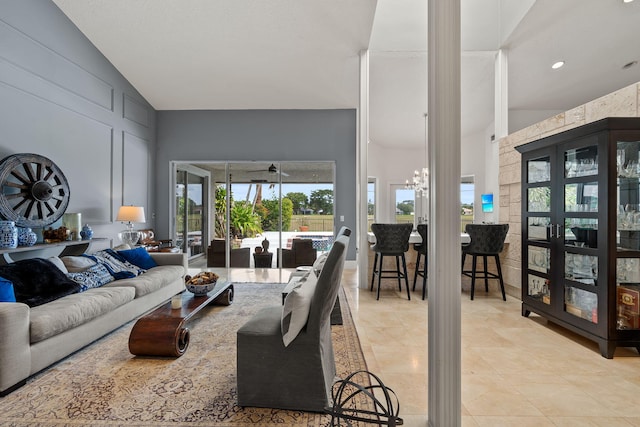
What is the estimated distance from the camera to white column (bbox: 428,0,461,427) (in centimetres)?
157

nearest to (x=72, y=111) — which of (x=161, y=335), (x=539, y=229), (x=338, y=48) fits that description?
(x=161, y=335)

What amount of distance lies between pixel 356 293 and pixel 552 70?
4815mm

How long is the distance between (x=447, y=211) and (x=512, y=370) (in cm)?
→ 161

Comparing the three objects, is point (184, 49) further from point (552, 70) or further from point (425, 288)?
point (552, 70)

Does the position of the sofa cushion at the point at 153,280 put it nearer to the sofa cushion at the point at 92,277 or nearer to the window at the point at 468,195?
the sofa cushion at the point at 92,277

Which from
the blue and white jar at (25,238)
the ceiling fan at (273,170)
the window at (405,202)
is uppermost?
the ceiling fan at (273,170)

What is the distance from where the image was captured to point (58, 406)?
1932 mm

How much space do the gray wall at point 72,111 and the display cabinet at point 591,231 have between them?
5867 millimetres

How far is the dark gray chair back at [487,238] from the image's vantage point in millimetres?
4070

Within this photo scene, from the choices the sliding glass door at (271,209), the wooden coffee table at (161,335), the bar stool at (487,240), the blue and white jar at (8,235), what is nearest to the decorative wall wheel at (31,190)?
the blue and white jar at (8,235)

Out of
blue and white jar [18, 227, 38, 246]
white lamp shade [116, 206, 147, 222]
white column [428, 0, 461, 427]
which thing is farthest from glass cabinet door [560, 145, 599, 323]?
white lamp shade [116, 206, 147, 222]

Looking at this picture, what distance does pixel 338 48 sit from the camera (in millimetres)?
5059

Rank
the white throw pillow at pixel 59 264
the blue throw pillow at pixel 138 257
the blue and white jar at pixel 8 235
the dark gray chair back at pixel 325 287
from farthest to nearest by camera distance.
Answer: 1. the blue throw pillow at pixel 138 257
2. the white throw pillow at pixel 59 264
3. the blue and white jar at pixel 8 235
4. the dark gray chair back at pixel 325 287

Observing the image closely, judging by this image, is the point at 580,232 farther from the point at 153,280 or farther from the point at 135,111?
the point at 135,111
